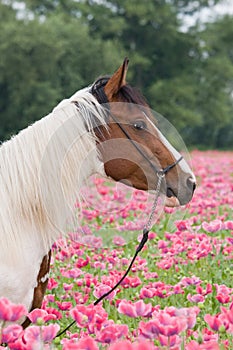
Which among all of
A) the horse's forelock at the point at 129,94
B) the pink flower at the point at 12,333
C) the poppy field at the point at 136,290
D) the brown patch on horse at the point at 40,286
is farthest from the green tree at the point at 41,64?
the pink flower at the point at 12,333

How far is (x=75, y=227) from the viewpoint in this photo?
3.24 meters

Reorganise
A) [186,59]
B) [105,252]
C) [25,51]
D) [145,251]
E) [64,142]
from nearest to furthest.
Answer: [64,142], [105,252], [145,251], [25,51], [186,59]

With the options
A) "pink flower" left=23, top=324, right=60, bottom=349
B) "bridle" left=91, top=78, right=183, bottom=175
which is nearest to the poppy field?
"pink flower" left=23, top=324, right=60, bottom=349

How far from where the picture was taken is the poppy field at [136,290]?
191 centimetres

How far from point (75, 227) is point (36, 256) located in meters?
0.34

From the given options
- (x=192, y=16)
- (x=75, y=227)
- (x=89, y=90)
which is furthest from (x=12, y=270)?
(x=192, y=16)

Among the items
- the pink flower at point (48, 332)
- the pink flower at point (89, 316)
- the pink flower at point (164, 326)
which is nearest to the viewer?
the pink flower at point (164, 326)

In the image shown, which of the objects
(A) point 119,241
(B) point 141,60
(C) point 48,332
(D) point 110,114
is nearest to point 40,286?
(D) point 110,114

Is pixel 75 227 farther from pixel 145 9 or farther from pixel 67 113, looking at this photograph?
pixel 145 9

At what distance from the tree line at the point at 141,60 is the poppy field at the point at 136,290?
81.1 feet

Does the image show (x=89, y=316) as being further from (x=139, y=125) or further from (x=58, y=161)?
(x=139, y=125)

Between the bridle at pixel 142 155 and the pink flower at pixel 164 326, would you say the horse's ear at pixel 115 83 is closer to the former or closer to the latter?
the bridle at pixel 142 155

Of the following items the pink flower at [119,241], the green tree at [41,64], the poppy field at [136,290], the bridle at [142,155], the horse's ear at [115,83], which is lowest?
the poppy field at [136,290]

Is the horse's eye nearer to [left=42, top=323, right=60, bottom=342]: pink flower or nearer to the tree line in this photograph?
[left=42, top=323, right=60, bottom=342]: pink flower
